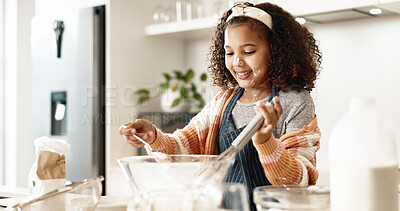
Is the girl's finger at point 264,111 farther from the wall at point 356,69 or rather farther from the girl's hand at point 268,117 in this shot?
the wall at point 356,69

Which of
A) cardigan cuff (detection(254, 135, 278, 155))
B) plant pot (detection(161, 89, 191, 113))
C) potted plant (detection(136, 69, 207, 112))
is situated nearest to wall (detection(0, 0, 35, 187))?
potted plant (detection(136, 69, 207, 112))

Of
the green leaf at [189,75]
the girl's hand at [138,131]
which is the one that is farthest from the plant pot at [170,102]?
the girl's hand at [138,131]

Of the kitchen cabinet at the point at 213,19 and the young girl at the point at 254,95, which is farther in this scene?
the kitchen cabinet at the point at 213,19

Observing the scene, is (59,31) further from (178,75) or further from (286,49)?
(286,49)

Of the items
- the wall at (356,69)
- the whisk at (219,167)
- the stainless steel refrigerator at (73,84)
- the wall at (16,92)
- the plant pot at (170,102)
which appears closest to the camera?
the whisk at (219,167)

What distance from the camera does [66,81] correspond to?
2.88 meters

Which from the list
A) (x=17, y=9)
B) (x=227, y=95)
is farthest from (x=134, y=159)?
(x=17, y=9)

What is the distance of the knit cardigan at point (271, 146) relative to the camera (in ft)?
3.25

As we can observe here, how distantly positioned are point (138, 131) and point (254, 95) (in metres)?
0.41

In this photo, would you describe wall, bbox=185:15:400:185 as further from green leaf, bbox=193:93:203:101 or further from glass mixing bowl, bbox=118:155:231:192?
glass mixing bowl, bbox=118:155:231:192

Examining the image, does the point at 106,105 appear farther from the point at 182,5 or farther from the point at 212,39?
the point at 212,39

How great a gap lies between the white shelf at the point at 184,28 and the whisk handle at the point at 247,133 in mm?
1755

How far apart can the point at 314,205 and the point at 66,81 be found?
8.01 feet

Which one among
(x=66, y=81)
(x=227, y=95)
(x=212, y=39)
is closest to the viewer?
(x=227, y=95)
